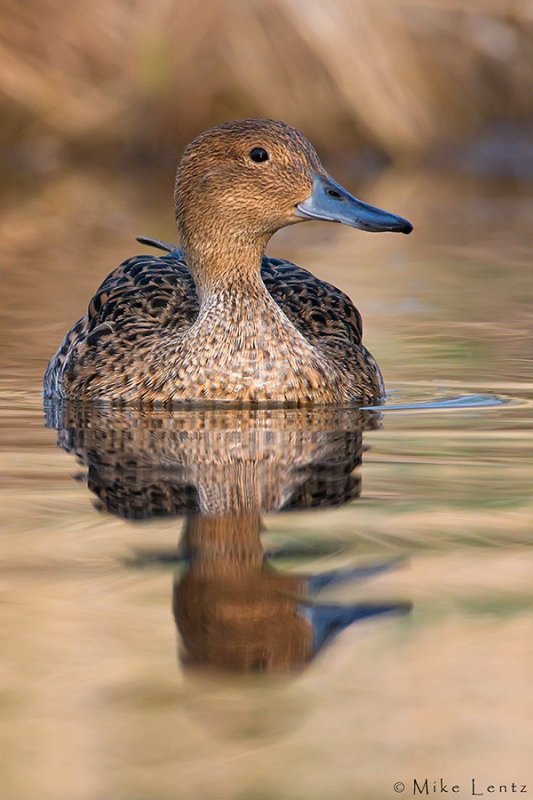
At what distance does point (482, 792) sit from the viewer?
121 inches

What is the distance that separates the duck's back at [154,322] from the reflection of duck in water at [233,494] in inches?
10.6

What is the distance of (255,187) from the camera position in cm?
748

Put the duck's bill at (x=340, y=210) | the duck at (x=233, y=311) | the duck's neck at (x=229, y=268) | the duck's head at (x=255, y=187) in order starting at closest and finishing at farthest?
the duck's bill at (x=340, y=210) < the duck at (x=233, y=311) < the duck's head at (x=255, y=187) < the duck's neck at (x=229, y=268)

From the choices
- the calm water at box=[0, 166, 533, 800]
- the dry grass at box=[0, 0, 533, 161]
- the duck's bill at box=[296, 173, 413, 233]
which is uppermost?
the dry grass at box=[0, 0, 533, 161]

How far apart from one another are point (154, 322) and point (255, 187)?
758 mm

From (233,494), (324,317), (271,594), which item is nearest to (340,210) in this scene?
(324,317)

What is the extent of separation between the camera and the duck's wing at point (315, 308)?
7.86 metres

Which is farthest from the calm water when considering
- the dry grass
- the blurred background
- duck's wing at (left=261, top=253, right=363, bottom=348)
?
the dry grass

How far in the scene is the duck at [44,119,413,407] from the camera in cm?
721

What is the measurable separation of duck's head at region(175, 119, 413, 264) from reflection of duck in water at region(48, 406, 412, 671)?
90cm

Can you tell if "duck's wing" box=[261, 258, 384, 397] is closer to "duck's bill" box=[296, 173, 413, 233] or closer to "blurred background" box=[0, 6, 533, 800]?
"blurred background" box=[0, 6, 533, 800]

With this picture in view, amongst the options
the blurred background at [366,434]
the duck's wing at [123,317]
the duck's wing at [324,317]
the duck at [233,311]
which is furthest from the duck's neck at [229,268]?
the blurred background at [366,434]

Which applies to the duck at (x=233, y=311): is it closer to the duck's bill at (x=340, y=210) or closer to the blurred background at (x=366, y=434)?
the duck's bill at (x=340, y=210)

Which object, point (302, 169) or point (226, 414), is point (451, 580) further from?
point (302, 169)
